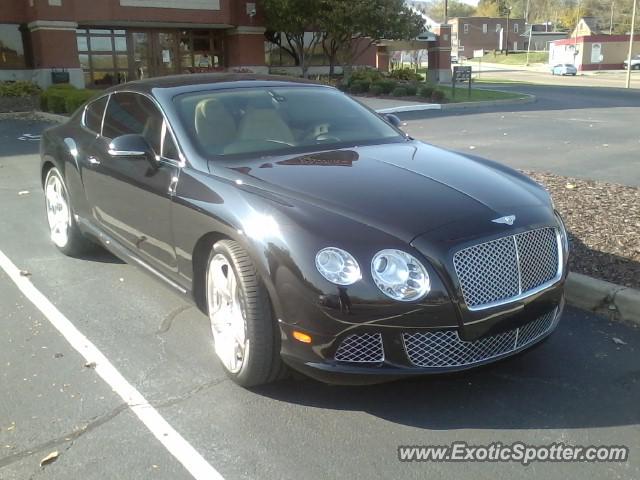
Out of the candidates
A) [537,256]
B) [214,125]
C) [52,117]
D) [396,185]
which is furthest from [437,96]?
[537,256]

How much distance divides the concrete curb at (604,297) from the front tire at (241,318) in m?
2.30

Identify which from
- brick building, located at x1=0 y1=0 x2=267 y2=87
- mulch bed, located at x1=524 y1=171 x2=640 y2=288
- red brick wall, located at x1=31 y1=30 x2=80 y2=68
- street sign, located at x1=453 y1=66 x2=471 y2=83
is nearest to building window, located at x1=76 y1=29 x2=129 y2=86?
brick building, located at x1=0 y1=0 x2=267 y2=87

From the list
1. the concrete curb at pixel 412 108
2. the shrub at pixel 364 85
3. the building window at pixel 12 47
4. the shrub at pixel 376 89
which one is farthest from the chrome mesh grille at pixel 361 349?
the building window at pixel 12 47

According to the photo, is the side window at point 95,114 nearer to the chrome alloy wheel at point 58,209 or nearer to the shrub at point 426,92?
the chrome alloy wheel at point 58,209

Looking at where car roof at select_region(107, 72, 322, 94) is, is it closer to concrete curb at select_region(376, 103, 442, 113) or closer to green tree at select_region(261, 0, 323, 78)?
concrete curb at select_region(376, 103, 442, 113)

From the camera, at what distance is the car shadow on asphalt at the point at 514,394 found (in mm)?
3102

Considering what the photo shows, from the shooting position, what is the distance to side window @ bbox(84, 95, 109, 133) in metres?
5.21

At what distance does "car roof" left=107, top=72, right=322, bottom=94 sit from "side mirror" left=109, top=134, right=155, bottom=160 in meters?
0.49

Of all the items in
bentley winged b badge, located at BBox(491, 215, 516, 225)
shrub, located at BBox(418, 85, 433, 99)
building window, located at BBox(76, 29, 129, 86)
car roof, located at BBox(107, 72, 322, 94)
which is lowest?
bentley winged b badge, located at BBox(491, 215, 516, 225)

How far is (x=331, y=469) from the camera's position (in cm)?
275

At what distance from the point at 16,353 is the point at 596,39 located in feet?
245

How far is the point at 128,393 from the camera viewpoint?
11.2 ft

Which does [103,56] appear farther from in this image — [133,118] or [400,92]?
[133,118]

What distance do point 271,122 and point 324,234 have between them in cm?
155
